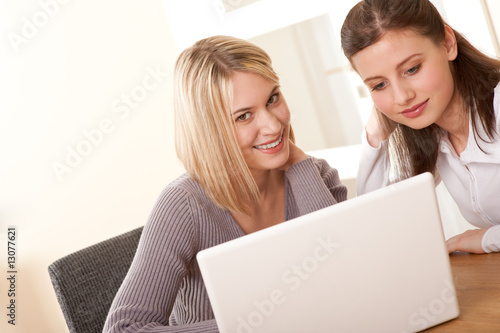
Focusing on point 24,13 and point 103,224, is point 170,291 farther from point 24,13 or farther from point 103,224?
point 24,13

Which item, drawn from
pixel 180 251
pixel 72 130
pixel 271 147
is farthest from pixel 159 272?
pixel 72 130

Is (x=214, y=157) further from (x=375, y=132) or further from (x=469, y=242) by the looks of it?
(x=469, y=242)

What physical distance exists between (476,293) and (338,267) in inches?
13.1

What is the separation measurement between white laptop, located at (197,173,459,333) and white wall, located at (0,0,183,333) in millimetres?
2728

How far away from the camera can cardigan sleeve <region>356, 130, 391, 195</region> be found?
67.2 inches

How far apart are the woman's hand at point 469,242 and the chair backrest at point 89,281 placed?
0.90 m

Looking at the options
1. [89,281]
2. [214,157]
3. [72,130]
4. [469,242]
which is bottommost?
[469,242]

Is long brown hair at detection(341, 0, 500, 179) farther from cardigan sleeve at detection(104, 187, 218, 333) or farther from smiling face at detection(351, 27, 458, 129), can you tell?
cardigan sleeve at detection(104, 187, 218, 333)

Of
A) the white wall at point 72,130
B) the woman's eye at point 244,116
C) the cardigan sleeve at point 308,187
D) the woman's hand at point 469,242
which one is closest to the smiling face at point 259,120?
the woman's eye at point 244,116

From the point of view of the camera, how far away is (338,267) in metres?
0.96

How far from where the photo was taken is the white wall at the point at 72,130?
134 inches

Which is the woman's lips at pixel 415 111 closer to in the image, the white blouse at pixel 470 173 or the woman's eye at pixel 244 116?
the white blouse at pixel 470 173

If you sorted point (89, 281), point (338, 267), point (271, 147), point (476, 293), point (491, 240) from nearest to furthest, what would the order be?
point (338, 267) → point (476, 293) → point (491, 240) → point (271, 147) → point (89, 281)

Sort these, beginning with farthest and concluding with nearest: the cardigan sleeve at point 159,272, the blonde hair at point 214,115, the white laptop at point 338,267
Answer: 1. the blonde hair at point 214,115
2. the cardigan sleeve at point 159,272
3. the white laptop at point 338,267
